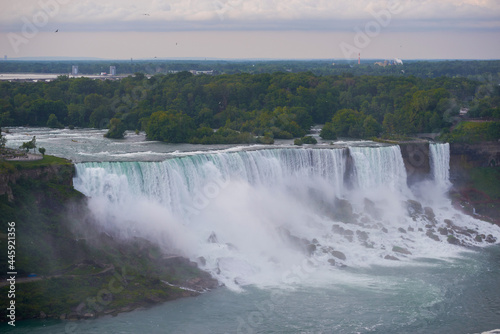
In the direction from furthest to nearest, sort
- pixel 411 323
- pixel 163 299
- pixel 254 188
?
pixel 254 188
pixel 163 299
pixel 411 323

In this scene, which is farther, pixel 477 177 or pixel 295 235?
pixel 477 177

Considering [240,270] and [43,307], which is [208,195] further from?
[43,307]

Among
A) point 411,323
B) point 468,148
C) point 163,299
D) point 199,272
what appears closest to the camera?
point 411,323

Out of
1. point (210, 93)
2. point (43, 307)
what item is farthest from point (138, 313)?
point (210, 93)

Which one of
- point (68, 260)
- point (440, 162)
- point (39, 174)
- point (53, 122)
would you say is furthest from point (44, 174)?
point (440, 162)

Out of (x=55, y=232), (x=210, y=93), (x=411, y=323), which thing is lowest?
(x=411, y=323)

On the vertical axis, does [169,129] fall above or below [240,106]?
below

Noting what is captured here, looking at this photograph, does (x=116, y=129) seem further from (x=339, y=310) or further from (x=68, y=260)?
(x=339, y=310)
